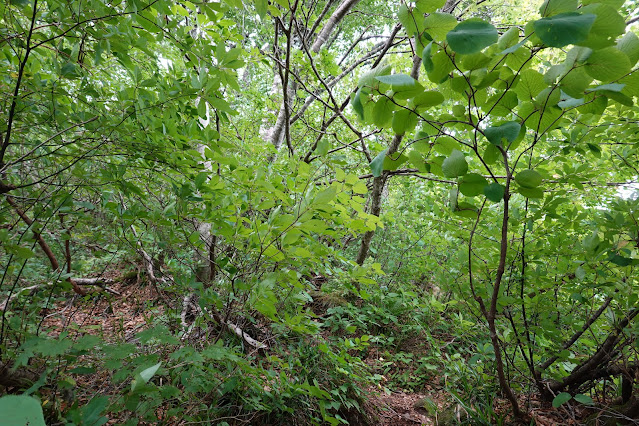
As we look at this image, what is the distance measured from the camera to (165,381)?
191 centimetres

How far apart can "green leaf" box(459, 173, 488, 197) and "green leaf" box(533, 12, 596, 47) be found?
1.14 feet

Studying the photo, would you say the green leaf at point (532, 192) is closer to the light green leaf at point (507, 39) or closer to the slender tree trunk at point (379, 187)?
the light green leaf at point (507, 39)

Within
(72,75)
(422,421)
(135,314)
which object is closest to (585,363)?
(422,421)

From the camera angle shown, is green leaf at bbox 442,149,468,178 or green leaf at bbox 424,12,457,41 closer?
green leaf at bbox 424,12,457,41

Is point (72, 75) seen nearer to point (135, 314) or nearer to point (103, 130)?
point (103, 130)

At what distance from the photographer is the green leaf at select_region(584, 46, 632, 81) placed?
1.95ft

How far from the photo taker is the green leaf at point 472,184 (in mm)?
806

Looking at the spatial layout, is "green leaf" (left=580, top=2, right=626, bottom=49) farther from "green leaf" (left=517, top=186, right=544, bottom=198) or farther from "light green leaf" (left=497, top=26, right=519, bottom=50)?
"green leaf" (left=517, top=186, right=544, bottom=198)

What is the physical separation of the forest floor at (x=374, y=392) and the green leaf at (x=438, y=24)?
171cm

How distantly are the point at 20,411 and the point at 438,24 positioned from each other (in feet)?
2.94

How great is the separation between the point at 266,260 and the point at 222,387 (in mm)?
807

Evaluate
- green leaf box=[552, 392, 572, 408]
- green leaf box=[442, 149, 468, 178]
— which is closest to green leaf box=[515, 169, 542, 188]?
green leaf box=[442, 149, 468, 178]

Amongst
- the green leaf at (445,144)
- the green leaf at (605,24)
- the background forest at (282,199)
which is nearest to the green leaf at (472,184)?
the background forest at (282,199)

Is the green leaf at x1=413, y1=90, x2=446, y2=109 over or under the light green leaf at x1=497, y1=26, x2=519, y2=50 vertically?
under
